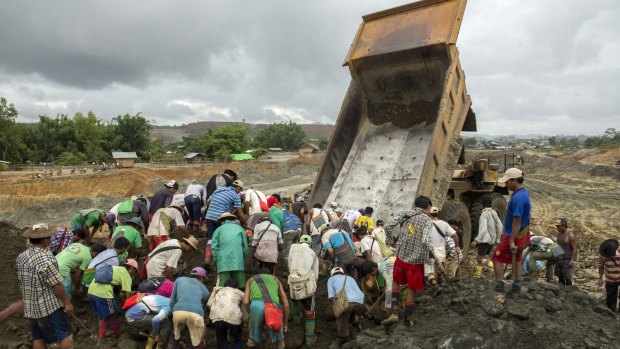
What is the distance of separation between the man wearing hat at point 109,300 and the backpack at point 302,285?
1858 mm

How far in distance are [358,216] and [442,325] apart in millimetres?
2695

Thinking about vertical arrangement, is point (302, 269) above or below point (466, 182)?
below

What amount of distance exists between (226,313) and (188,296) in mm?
403

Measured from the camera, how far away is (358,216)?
21.0 feet

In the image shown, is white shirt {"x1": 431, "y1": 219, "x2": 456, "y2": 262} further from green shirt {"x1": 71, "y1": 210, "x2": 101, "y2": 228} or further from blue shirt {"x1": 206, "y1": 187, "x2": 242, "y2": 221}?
green shirt {"x1": 71, "y1": 210, "x2": 101, "y2": 228}

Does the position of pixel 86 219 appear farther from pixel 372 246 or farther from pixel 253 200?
pixel 372 246

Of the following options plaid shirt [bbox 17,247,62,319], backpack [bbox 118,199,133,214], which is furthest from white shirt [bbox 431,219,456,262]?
backpack [bbox 118,199,133,214]

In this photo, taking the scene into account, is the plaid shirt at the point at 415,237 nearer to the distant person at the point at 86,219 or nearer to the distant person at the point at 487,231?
the distant person at the point at 487,231

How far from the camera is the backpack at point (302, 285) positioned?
14.0ft

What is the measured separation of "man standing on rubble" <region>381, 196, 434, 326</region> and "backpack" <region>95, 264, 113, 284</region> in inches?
118

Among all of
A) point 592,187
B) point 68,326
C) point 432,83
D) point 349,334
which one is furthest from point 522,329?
point 592,187

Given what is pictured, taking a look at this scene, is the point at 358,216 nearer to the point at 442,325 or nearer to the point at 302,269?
the point at 302,269

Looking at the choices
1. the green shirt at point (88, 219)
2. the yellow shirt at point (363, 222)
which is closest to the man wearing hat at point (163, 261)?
the green shirt at point (88, 219)

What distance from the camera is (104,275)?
433 cm
